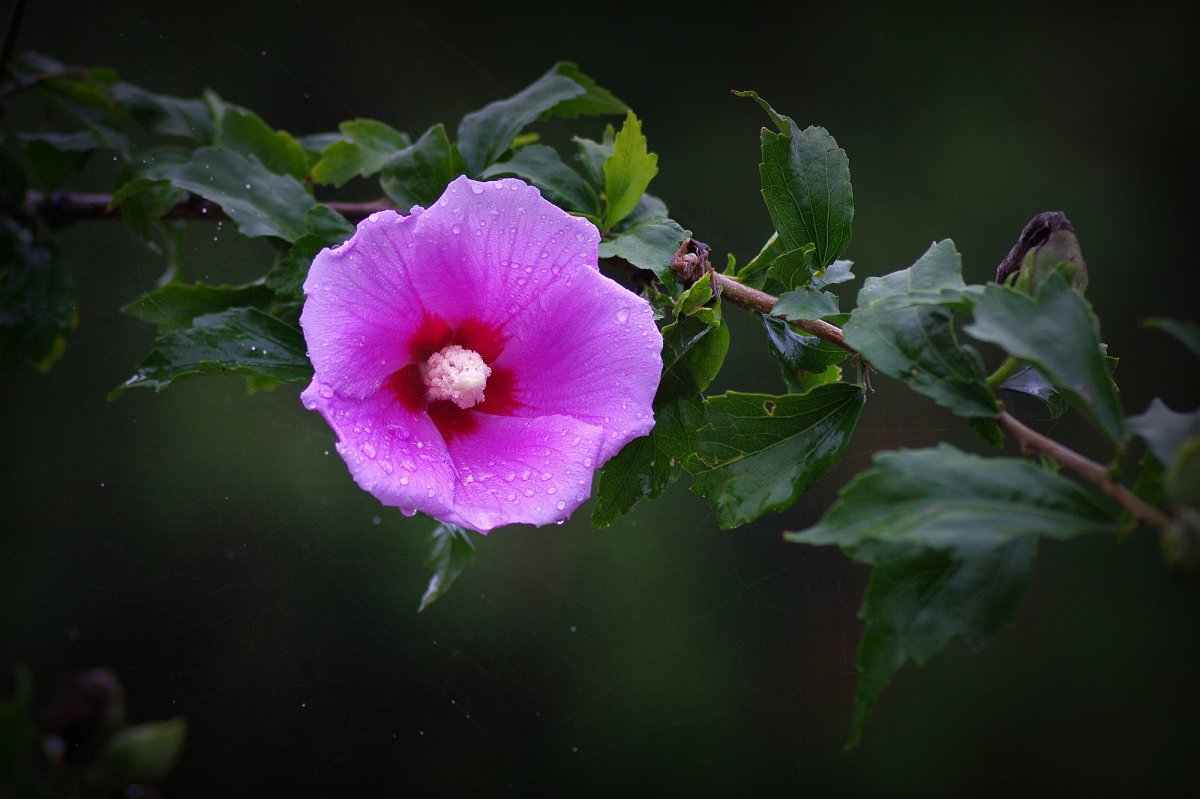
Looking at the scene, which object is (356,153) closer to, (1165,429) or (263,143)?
(263,143)

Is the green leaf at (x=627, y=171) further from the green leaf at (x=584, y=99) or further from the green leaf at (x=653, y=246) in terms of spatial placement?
the green leaf at (x=584, y=99)

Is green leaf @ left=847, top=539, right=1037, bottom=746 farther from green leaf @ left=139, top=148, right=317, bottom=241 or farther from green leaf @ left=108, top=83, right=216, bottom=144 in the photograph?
green leaf @ left=108, top=83, right=216, bottom=144

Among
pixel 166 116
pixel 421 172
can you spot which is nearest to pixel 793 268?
pixel 421 172

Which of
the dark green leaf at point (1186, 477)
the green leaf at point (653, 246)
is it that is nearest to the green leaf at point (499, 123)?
the green leaf at point (653, 246)

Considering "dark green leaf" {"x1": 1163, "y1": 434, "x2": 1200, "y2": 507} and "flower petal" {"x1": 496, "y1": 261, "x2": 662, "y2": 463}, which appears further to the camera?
"flower petal" {"x1": 496, "y1": 261, "x2": 662, "y2": 463}

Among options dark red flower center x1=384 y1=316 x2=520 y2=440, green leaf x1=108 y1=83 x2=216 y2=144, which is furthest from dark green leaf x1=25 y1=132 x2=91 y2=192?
dark red flower center x1=384 y1=316 x2=520 y2=440

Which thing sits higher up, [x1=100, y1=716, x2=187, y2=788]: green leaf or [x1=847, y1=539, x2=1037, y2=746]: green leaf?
[x1=847, y1=539, x2=1037, y2=746]: green leaf
